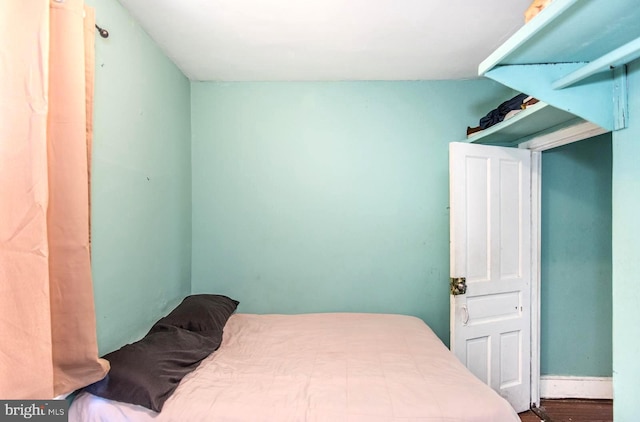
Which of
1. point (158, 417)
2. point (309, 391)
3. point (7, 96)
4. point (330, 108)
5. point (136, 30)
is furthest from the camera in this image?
point (330, 108)

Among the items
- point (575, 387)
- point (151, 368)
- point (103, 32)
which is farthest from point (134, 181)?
point (575, 387)

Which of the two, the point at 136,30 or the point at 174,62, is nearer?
the point at 136,30

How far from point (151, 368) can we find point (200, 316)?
2.09ft

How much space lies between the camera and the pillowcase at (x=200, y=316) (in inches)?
75.5

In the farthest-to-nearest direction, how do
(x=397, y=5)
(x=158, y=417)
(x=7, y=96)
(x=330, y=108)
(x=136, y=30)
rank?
1. (x=330, y=108)
2. (x=136, y=30)
3. (x=397, y=5)
4. (x=158, y=417)
5. (x=7, y=96)

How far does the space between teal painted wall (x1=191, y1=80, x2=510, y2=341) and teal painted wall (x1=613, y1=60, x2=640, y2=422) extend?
1.31m

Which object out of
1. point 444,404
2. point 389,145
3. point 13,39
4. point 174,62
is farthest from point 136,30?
point 444,404

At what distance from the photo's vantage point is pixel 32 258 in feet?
3.02

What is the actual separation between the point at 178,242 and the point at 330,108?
1.56 meters

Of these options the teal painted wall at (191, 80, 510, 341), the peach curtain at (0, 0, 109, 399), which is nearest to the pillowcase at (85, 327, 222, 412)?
the peach curtain at (0, 0, 109, 399)

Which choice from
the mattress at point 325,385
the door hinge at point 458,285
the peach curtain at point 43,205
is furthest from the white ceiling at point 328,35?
the mattress at point 325,385

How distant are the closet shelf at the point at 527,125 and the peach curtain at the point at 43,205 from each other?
210 centimetres

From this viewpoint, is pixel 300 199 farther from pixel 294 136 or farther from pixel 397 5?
pixel 397 5

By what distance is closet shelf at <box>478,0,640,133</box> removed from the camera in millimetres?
1029
